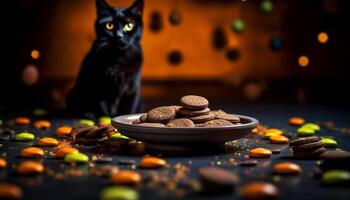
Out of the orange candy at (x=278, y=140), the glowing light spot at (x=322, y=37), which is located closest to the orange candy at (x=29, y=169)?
the orange candy at (x=278, y=140)

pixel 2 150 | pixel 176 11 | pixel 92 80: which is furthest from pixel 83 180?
pixel 176 11

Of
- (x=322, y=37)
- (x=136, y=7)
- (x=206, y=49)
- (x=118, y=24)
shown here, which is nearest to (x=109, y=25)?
(x=118, y=24)

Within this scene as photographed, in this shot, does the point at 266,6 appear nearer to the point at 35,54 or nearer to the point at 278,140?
the point at 35,54

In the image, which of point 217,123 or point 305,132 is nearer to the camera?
point 217,123

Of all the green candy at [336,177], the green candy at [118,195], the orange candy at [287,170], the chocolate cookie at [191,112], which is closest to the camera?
the green candy at [118,195]

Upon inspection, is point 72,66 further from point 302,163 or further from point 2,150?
point 302,163

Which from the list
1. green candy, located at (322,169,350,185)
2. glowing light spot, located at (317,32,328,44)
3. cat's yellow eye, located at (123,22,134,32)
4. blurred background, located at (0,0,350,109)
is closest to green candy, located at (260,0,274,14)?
blurred background, located at (0,0,350,109)

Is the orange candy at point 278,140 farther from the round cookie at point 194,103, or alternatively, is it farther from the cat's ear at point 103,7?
the cat's ear at point 103,7
